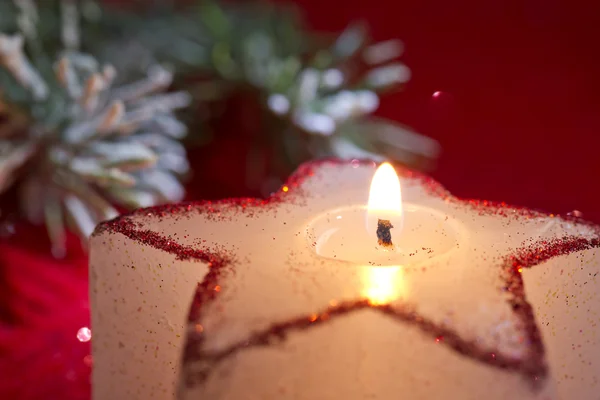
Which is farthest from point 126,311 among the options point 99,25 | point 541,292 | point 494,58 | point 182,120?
point 494,58

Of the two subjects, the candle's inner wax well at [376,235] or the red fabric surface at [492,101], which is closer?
the candle's inner wax well at [376,235]

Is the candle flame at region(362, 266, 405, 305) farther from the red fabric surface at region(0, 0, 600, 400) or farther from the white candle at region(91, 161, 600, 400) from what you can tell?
the red fabric surface at region(0, 0, 600, 400)

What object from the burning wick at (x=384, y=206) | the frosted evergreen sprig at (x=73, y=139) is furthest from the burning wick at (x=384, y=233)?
the frosted evergreen sprig at (x=73, y=139)

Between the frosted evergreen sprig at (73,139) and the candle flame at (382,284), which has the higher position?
the frosted evergreen sprig at (73,139)

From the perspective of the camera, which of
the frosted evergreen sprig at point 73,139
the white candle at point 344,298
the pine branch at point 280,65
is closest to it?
the white candle at point 344,298

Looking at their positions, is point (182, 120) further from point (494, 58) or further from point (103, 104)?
point (494, 58)

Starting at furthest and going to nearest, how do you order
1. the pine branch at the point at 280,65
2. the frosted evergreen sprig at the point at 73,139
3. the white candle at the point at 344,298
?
1. the pine branch at the point at 280,65
2. the frosted evergreen sprig at the point at 73,139
3. the white candle at the point at 344,298

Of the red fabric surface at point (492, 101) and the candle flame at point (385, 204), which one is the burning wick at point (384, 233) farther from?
the red fabric surface at point (492, 101)
